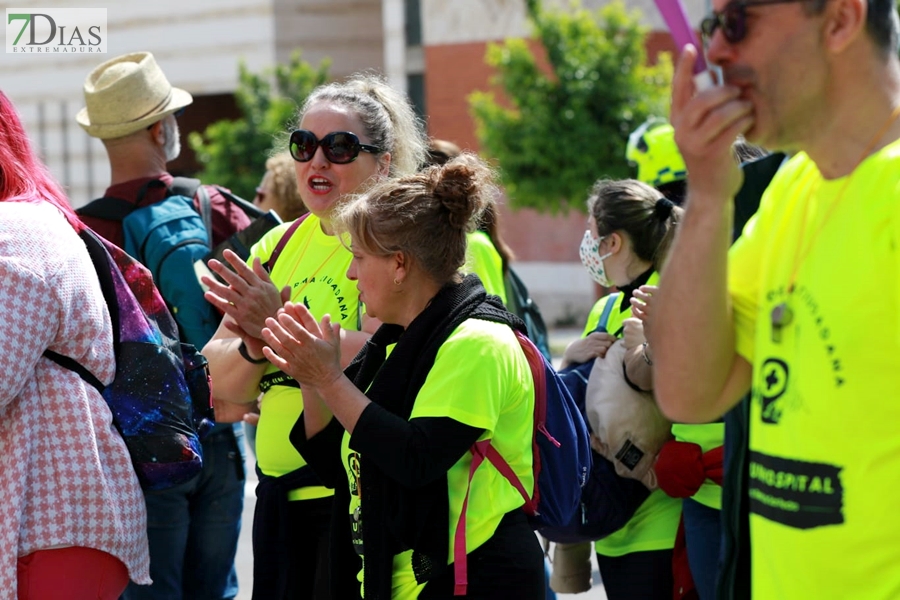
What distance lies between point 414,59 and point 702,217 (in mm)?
24135

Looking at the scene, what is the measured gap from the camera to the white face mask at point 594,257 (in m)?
4.25

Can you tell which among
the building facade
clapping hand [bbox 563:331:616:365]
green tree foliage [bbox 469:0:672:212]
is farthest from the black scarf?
the building facade

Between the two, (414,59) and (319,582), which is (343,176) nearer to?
(319,582)

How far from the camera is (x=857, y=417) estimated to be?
186 cm

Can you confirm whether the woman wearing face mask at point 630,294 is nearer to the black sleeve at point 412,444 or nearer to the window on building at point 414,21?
the black sleeve at point 412,444

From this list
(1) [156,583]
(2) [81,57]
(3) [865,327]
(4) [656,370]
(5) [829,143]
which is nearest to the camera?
(3) [865,327]

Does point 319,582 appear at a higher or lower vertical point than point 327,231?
lower

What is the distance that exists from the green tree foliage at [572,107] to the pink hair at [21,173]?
15416mm

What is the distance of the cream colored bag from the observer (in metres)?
3.88

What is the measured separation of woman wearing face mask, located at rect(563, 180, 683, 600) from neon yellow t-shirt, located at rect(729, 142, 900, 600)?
196 cm

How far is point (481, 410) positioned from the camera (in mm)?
2920

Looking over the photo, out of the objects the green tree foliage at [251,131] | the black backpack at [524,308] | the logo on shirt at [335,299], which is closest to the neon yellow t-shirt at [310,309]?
the logo on shirt at [335,299]

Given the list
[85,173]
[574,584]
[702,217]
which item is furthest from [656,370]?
[85,173]

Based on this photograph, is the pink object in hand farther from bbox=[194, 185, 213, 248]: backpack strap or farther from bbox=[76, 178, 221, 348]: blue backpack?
bbox=[194, 185, 213, 248]: backpack strap
